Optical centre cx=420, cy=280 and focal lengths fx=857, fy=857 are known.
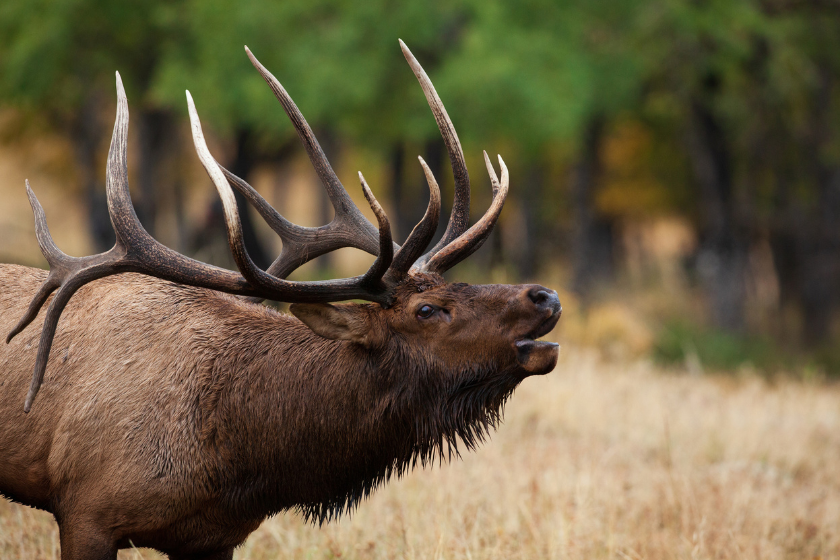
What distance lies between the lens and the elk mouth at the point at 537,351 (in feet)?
10.7

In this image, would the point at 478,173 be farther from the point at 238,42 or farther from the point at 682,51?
the point at 238,42

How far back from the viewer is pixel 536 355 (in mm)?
3285

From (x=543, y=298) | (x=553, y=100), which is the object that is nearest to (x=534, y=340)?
(x=543, y=298)

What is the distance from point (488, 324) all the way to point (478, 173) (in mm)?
18891

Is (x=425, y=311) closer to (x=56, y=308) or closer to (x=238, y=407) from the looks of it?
(x=238, y=407)

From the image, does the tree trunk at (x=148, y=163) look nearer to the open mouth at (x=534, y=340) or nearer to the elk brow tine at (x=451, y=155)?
the elk brow tine at (x=451, y=155)

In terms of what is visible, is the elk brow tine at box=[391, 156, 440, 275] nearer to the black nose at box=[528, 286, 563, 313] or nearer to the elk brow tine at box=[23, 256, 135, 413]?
the black nose at box=[528, 286, 563, 313]

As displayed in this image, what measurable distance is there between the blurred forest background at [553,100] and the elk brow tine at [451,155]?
20.7 feet

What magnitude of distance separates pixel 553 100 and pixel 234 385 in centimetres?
957

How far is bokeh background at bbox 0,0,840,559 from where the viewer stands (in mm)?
5129

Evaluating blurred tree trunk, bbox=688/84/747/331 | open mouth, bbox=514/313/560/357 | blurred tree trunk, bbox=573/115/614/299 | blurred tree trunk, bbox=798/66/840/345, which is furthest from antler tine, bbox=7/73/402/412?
blurred tree trunk, bbox=798/66/840/345

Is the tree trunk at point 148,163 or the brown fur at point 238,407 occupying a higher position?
the tree trunk at point 148,163

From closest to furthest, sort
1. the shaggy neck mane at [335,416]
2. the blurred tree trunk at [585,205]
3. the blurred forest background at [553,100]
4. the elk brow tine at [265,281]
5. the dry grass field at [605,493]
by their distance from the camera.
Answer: the elk brow tine at [265,281] < the shaggy neck mane at [335,416] < the dry grass field at [605,493] < the blurred forest background at [553,100] < the blurred tree trunk at [585,205]

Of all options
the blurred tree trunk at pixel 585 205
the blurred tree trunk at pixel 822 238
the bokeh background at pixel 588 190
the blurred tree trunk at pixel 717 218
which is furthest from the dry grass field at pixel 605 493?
the blurred tree trunk at pixel 585 205
